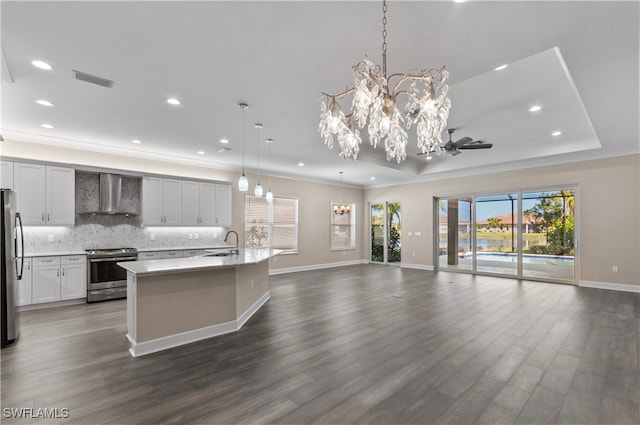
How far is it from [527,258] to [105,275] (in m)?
9.28

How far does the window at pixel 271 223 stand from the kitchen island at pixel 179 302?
Result: 4116mm

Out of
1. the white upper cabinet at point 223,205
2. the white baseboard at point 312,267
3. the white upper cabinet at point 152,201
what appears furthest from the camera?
the white baseboard at point 312,267

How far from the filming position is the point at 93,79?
3.23 metres

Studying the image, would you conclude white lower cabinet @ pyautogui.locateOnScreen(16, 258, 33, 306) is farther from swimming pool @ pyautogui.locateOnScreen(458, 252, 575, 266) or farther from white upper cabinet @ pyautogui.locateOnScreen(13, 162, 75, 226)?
swimming pool @ pyautogui.locateOnScreen(458, 252, 575, 266)

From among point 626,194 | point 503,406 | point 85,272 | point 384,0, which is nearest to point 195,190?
point 85,272

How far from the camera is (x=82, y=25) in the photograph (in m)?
2.38

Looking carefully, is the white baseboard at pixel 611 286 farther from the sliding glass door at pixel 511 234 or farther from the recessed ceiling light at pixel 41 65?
the recessed ceiling light at pixel 41 65

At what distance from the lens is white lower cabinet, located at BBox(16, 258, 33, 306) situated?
15.4 feet

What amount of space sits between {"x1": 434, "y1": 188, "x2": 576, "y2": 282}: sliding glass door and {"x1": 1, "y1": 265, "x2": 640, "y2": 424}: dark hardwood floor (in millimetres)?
2384

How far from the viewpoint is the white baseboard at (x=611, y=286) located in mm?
5971

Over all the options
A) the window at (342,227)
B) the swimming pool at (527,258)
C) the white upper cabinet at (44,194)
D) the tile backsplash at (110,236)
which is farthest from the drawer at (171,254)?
the swimming pool at (527,258)

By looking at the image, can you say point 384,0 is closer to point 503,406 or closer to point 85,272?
point 503,406

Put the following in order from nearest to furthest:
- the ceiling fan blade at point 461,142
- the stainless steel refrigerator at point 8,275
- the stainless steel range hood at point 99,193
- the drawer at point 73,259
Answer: the stainless steel refrigerator at point 8,275, the ceiling fan blade at point 461,142, the drawer at point 73,259, the stainless steel range hood at point 99,193

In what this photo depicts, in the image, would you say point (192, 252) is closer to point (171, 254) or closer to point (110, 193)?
point (171, 254)
